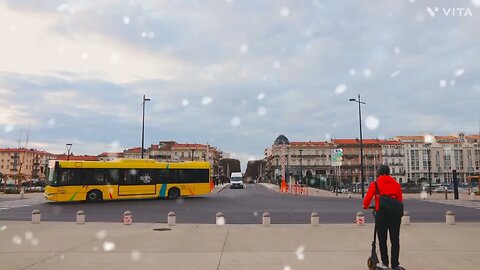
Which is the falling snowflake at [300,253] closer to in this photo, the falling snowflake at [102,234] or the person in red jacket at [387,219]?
the person in red jacket at [387,219]

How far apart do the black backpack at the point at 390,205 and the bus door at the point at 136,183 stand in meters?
23.4

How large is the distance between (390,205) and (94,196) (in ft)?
77.4

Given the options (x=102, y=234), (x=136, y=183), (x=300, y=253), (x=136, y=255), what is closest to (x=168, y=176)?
(x=136, y=183)

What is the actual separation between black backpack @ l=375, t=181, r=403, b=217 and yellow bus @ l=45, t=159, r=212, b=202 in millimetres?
23115

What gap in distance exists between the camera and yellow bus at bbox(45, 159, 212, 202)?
25.6 meters

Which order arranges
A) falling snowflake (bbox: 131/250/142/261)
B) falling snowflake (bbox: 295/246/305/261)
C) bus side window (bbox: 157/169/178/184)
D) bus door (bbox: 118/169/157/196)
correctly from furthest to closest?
bus side window (bbox: 157/169/178/184), bus door (bbox: 118/169/157/196), falling snowflake (bbox: 131/250/142/261), falling snowflake (bbox: 295/246/305/261)

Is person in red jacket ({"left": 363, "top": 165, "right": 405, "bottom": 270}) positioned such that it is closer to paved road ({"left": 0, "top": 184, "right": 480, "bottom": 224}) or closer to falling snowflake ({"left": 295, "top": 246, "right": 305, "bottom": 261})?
falling snowflake ({"left": 295, "top": 246, "right": 305, "bottom": 261})

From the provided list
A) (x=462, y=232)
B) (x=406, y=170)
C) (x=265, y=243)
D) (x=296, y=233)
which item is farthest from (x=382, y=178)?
(x=406, y=170)

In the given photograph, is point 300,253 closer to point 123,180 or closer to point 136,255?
point 136,255

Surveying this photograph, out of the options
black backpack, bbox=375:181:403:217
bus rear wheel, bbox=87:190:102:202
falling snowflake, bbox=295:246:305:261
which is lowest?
falling snowflake, bbox=295:246:305:261

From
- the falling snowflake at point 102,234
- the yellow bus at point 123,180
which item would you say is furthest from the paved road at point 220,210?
the falling snowflake at point 102,234

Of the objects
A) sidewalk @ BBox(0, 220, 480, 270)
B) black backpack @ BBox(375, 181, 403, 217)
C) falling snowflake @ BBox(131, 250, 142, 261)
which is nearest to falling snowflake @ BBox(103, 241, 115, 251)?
sidewalk @ BBox(0, 220, 480, 270)

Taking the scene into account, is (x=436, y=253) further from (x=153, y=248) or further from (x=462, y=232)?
(x=153, y=248)

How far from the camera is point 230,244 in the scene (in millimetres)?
10086
